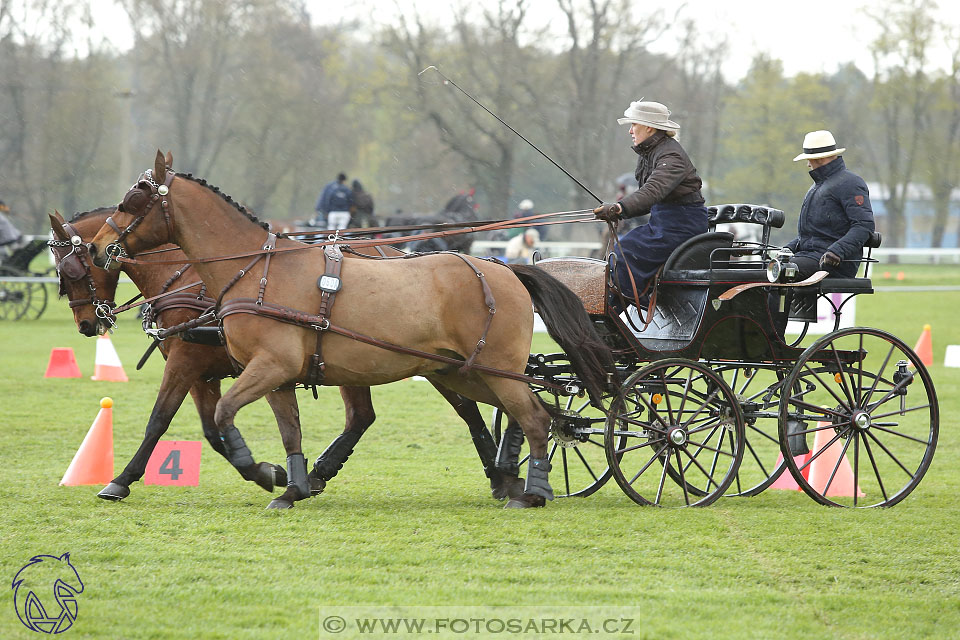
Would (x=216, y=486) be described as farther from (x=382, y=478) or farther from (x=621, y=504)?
(x=621, y=504)

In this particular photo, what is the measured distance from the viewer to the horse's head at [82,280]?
254 inches

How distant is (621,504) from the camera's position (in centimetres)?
654

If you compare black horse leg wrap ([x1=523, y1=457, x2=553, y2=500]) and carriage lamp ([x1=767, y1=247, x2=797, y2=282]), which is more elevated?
carriage lamp ([x1=767, y1=247, x2=797, y2=282])

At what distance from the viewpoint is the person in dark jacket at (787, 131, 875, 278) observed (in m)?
6.41

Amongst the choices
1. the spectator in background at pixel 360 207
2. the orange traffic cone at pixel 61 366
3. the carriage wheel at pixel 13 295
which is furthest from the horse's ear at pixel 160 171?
the spectator in background at pixel 360 207

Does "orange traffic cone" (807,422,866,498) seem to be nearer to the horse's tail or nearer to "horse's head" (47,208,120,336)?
the horse's tail

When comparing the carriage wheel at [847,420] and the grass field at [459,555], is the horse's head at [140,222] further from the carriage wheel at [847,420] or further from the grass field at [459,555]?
the carriage wheel at [847,420]

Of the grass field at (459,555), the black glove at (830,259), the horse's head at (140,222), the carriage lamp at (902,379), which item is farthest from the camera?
the carriage lamp at (902,379)

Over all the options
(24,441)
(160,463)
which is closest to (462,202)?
(24,441)

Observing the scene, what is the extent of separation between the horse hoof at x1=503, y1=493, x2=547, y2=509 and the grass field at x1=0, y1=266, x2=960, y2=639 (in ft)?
0.28

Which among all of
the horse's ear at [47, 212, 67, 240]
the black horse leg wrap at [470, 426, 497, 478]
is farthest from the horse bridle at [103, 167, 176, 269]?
the black horse leg wrap at [470, 426, 497, 478]

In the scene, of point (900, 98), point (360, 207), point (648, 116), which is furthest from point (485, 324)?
point (900, 98)

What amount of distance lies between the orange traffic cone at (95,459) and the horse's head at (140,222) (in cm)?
120

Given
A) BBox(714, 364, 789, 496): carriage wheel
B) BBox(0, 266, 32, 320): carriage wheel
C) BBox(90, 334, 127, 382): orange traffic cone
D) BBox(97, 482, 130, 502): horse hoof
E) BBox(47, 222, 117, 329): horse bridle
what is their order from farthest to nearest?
1. BBox(0, 266, 32, 320): carriage wheel
2. BBox(90, 334, 127, 382): orange traffic cone
3. BBox(714, 364, 789, 496): carriage wheel
4. BBox(47, 222, 117, 329): horse bridle
5. BBox(97, 482, 130, 502): horse hoof
